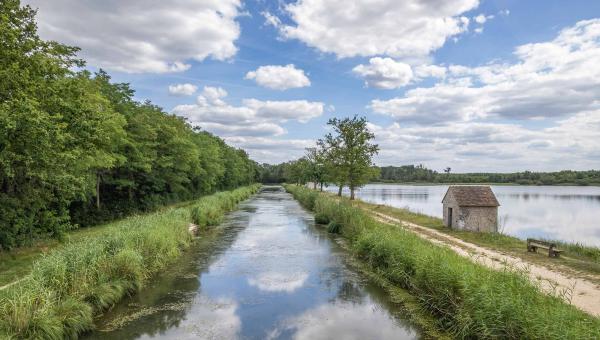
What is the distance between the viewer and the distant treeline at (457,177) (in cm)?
11394

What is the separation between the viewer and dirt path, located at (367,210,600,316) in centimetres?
948

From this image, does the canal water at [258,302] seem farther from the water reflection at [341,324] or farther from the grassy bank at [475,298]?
the grassy bank at [475,298]

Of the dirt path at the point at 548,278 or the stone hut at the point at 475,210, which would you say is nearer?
the dirt path at the point at 548,278

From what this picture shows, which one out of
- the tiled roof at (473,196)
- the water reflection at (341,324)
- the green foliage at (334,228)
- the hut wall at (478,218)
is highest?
the tiled roof at (473,196)

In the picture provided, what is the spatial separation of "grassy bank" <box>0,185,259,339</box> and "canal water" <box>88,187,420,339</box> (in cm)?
50

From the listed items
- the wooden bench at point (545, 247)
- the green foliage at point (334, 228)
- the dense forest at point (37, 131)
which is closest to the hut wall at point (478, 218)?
the wooden bench at point (545, 247)

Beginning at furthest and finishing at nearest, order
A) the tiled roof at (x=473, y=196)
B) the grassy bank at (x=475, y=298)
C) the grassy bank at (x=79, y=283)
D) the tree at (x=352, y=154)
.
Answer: the tree at (x=352, y=154) < the tiled roof at (x=473, y=196) < the grassy bank at (x=79, y=283) < the grassy bank at (x=475, y=298)

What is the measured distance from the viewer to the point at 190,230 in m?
21.6

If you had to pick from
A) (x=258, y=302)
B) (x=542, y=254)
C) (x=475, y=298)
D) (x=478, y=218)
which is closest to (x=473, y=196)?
(x=478, y=218)

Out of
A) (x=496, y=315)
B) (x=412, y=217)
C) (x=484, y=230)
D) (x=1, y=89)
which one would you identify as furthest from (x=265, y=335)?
(x=412, y=217)

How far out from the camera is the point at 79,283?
10.0 meters

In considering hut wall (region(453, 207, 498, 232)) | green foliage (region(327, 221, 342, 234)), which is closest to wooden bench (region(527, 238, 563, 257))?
hut wall (region(453, 207, 498, 232))

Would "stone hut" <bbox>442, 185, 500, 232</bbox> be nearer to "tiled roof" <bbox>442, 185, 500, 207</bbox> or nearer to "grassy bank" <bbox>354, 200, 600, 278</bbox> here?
"tiled roof" <bbox>442, 185, 500, 207</bbox>

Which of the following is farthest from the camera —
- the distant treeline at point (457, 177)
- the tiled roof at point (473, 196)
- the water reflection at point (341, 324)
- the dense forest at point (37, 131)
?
the distant treeline at point (457, 177)
